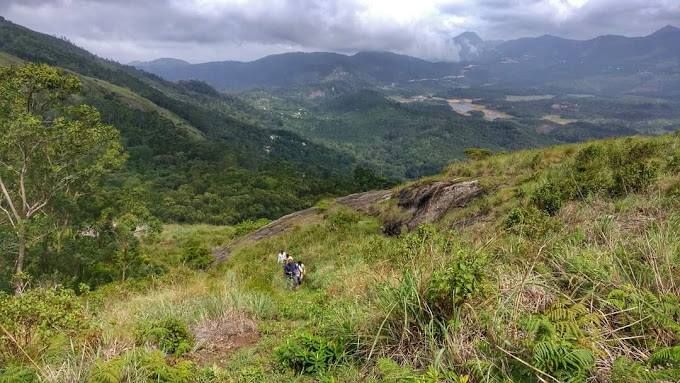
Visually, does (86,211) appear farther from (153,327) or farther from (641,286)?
(641,286)

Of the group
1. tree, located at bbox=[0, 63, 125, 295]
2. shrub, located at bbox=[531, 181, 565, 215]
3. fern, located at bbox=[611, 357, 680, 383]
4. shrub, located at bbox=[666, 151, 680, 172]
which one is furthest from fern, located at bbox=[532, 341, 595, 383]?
tree, located at bbox=[0, 63, 125, 295]

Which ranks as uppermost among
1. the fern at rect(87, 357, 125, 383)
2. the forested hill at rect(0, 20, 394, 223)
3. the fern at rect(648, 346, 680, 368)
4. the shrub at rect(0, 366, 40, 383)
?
the fern at rect(648, 346, 680, 368)

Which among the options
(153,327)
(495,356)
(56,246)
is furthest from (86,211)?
(495,356)

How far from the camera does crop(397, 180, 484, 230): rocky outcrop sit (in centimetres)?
1351

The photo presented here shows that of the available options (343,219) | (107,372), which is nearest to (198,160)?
(343,219)

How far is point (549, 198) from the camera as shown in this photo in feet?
27.8

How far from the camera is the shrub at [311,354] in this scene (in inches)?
141

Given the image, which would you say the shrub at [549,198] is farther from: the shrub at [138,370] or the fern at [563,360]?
the shrub at [138,370]

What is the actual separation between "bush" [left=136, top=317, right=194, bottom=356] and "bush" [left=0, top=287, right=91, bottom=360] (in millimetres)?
559

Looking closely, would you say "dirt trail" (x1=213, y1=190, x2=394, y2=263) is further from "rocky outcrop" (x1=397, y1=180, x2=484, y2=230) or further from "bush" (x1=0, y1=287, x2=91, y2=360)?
"bush" (x1=0, y1=287, x2=91, y2=360)

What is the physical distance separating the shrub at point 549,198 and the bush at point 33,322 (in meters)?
8.43

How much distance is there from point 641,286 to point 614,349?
2.62 ft

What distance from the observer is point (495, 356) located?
9.05ft

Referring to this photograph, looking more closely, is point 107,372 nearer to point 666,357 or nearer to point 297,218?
point 666,357
